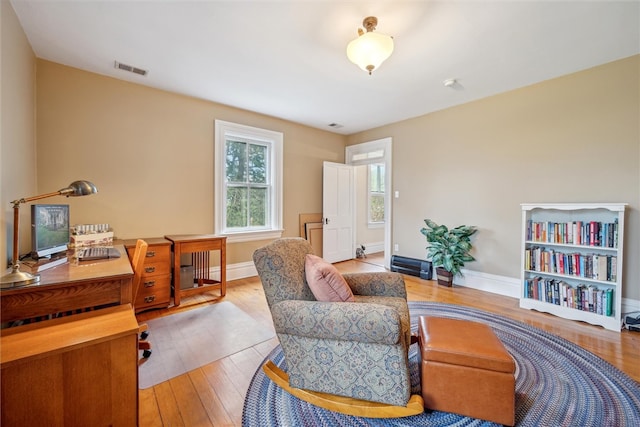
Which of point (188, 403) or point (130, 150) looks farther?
point (130, 150)

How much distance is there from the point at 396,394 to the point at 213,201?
10.6ft

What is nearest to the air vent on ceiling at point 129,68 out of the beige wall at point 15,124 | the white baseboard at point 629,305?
the beige wall at point 15,124

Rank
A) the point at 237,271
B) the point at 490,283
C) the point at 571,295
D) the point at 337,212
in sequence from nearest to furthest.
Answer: the point at 571,295, the point at 490,283, the point at 237,271, the point at 337,212

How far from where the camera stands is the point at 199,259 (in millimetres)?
3559

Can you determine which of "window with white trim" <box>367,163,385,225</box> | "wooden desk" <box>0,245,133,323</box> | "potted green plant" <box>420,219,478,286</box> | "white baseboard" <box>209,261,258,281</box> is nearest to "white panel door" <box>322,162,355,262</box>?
"window with white trim" <box>367,163,385,225</box>

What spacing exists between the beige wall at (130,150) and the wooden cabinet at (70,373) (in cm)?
210

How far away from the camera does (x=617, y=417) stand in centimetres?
139

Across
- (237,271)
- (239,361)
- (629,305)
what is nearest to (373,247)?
(237,271)

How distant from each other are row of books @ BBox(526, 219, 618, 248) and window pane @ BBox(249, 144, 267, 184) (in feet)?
12.0


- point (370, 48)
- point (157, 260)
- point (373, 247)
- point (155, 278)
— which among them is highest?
point (370, 48)

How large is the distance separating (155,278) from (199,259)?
2.68 feet

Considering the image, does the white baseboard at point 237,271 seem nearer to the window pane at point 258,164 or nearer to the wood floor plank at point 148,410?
the window pane at point 258,164

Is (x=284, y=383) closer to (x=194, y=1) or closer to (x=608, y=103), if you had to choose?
(x=194, y=1)

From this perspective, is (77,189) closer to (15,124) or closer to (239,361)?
(15,124)
